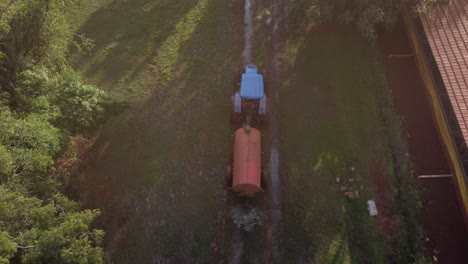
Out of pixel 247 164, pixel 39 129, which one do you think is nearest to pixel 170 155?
pixel 247 164

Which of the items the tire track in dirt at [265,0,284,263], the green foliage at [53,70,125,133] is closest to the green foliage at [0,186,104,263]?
the green foliage at [53,70,125,133]

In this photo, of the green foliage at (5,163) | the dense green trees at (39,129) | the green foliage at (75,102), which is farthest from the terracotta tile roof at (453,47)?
the green foliage at (5,163)

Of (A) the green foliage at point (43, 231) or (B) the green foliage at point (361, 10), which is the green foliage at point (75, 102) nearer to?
(A) the green foliage at point (43, 231)

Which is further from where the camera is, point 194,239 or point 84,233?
point 194,239

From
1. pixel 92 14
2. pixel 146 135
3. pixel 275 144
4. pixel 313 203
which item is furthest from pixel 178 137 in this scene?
pixel 92 14

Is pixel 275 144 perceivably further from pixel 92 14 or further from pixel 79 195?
pixel 92 14

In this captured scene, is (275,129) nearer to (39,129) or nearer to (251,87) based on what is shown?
(251,87)

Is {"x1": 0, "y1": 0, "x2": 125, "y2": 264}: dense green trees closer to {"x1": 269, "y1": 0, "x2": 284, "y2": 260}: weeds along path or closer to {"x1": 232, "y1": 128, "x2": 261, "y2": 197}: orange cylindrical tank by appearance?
{"x1": 232, "y1": 128, "x2": 261, "y2": 197}: orange cylindrical tank
